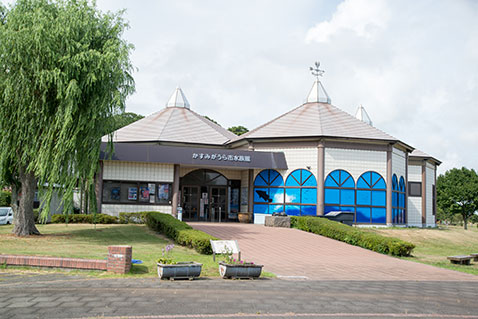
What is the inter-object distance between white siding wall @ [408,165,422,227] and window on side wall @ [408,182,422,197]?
0.25m

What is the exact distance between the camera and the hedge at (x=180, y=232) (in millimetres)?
15062

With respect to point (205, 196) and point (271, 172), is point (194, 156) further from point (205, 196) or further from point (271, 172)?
point (271, 172)

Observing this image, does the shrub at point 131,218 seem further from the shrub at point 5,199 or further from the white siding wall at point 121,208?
the shrub at point 5,199

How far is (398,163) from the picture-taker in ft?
99.7

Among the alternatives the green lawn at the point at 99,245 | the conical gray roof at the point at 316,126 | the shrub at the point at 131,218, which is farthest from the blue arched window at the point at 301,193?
the green lawn at the point at 99,245

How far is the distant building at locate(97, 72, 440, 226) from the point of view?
2670 cm

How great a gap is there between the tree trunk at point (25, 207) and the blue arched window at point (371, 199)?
1868 cm

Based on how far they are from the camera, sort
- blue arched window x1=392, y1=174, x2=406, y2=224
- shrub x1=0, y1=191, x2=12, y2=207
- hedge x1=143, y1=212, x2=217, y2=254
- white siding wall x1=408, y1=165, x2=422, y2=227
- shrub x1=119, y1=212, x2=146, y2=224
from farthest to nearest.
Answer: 1. white siding wall x1=408, y1=165, x2=422, y2=227
2. shrub x1=0, y1=191, x2=12, y2=207
3. blue arched window x1=392, y1=174, x2=406, y2=224
4. shrub x1=119, y1=212, x2=146, y2=224
5. hedge x1=143, y1=212, x2=217, y2=254

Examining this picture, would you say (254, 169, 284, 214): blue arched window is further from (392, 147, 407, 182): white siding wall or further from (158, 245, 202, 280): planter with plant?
(158, 245, 202, 280): planter with plant

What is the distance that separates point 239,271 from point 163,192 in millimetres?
17012

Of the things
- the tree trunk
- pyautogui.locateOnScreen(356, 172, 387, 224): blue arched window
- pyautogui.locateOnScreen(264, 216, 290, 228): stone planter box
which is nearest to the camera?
the tree trunk

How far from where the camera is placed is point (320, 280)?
1134 cm

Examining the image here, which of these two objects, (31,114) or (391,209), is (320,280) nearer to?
(31,114)

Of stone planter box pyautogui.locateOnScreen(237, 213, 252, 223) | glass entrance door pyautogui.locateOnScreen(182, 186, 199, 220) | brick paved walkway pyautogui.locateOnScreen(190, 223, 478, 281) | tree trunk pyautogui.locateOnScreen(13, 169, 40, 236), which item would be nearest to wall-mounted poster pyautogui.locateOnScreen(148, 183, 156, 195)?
glass entrance door pyautogui.locateOnScreen(182, 186, 199, 220)
